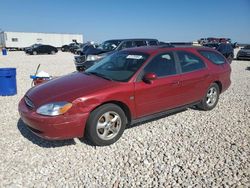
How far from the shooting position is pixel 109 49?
11633 mm

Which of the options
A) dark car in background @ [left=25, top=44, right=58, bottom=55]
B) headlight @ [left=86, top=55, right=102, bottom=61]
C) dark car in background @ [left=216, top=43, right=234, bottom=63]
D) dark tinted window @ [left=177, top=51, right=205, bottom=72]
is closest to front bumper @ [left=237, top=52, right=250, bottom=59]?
dark car in background @ [left=216, top=43, right=234, bottom=63]

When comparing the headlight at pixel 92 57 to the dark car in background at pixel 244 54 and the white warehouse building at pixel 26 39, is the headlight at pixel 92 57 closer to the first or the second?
the dark car in background at pixel 244 54

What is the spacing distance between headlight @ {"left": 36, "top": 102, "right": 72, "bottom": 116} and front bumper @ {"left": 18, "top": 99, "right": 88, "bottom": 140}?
61mm

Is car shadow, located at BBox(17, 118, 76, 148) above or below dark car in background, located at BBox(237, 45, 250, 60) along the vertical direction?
below

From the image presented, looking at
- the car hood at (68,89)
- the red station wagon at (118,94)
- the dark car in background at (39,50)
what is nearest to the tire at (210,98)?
the red station wagon at (118,94)

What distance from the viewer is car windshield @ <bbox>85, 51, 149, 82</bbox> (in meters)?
4.23

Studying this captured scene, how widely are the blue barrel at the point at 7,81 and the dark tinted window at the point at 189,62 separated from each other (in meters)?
5.11

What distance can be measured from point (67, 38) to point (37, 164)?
5087 centimetres

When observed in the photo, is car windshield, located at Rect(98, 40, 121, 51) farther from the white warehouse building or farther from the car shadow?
the white warehouse building

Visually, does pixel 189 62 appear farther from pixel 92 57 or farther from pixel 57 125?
pixel 92 57

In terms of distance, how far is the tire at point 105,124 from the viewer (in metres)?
3.66

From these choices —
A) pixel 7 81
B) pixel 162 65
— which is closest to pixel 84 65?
pixel 7 81

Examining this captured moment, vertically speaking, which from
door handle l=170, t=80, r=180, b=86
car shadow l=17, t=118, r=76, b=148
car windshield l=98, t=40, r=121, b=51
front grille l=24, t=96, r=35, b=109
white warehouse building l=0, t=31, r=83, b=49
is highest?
white warehouse building l=0, t=31, r=83, b=49

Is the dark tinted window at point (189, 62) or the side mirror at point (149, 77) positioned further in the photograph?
the dark tinted window at point (189, 62)
